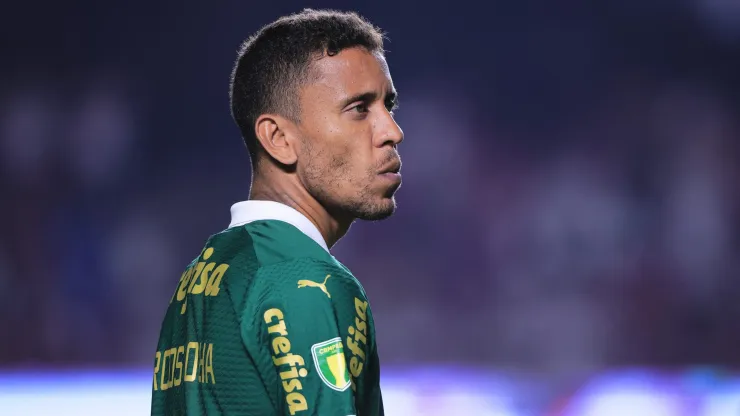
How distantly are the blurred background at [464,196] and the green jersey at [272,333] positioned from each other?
3007 millimetres

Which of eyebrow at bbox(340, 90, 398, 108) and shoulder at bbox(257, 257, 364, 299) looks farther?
eyebrow at bbox(340, 90, 398, 108)

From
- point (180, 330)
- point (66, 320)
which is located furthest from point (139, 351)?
point (180, 330)

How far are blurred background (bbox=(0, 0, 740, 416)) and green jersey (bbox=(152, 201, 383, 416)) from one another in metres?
3.01

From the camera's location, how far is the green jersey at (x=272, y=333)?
3.40ft

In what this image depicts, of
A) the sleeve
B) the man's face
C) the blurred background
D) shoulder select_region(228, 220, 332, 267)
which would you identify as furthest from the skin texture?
the blurred background

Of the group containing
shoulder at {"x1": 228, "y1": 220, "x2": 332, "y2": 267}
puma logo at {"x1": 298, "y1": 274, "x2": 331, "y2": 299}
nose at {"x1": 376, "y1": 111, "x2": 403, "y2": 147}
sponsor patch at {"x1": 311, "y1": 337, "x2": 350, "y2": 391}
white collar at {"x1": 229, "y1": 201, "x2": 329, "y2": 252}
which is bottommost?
sponsor patch at {"x1": 311, "y1": 337, "x2": 350, "y2": 391}

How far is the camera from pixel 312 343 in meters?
1.03

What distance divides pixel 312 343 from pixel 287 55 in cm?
49

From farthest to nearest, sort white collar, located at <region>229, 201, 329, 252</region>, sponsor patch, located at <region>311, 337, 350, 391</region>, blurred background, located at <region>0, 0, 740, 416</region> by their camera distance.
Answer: blurred background, located at <region>0, 0, 740, 416</region> < white collar, located at <region>229, 201, 329, 252</region> < sponsor patch, located at <region>311, 337, 350, 391</region>

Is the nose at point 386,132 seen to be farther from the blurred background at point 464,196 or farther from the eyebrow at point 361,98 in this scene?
the blurred background at point 464,196

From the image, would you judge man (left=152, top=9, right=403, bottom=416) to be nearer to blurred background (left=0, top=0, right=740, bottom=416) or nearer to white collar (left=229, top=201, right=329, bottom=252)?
white collar (left=229, top=201, right=329, bottom=252)

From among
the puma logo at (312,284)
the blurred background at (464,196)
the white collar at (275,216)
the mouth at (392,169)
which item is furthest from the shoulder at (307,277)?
the blurred background at (464,196)

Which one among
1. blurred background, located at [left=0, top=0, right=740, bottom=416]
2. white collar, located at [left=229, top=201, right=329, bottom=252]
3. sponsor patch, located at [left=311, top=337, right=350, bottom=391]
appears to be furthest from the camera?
blurred background, located at [left=0, top=0, right=740, bottom=416]

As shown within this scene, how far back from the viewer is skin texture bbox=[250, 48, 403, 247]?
1.29 m
